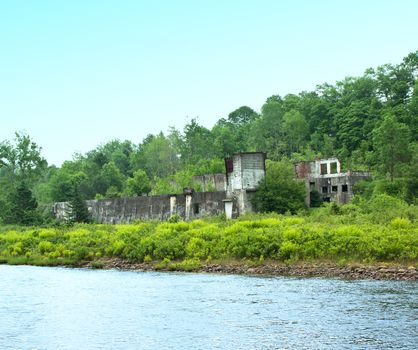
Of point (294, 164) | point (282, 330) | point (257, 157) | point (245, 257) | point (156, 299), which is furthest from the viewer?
point (294, 164)

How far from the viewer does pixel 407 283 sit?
2856 cm

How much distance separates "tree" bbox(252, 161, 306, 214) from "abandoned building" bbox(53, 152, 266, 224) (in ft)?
2.61

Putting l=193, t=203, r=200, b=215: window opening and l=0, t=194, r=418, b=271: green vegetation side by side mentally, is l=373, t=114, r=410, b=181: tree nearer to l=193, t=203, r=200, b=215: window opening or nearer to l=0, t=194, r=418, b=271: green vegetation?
l=0, t=194, r=418, b=271: green vegetation

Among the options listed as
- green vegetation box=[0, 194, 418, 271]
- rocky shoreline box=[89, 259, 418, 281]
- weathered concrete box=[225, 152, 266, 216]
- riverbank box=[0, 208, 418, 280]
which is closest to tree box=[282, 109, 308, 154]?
weathered concrete box=[225, 152, 266, 216]

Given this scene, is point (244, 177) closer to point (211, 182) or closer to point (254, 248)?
point (254, 248)

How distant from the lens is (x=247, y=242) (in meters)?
37.1

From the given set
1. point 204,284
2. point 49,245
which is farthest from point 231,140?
point 204,284

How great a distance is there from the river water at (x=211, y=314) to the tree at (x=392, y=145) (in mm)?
32144

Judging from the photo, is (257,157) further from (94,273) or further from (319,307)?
(319,307)

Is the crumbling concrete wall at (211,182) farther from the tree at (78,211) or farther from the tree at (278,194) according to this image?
the tree at (278,194)

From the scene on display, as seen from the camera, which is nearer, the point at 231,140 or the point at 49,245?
the point at 49,245

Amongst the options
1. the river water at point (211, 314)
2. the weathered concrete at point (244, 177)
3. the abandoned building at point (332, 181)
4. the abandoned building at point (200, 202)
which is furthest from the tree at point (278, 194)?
the river water at point (211, 314)

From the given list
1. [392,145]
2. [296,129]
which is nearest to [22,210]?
[392,145]

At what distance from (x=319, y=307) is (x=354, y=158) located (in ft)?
193
